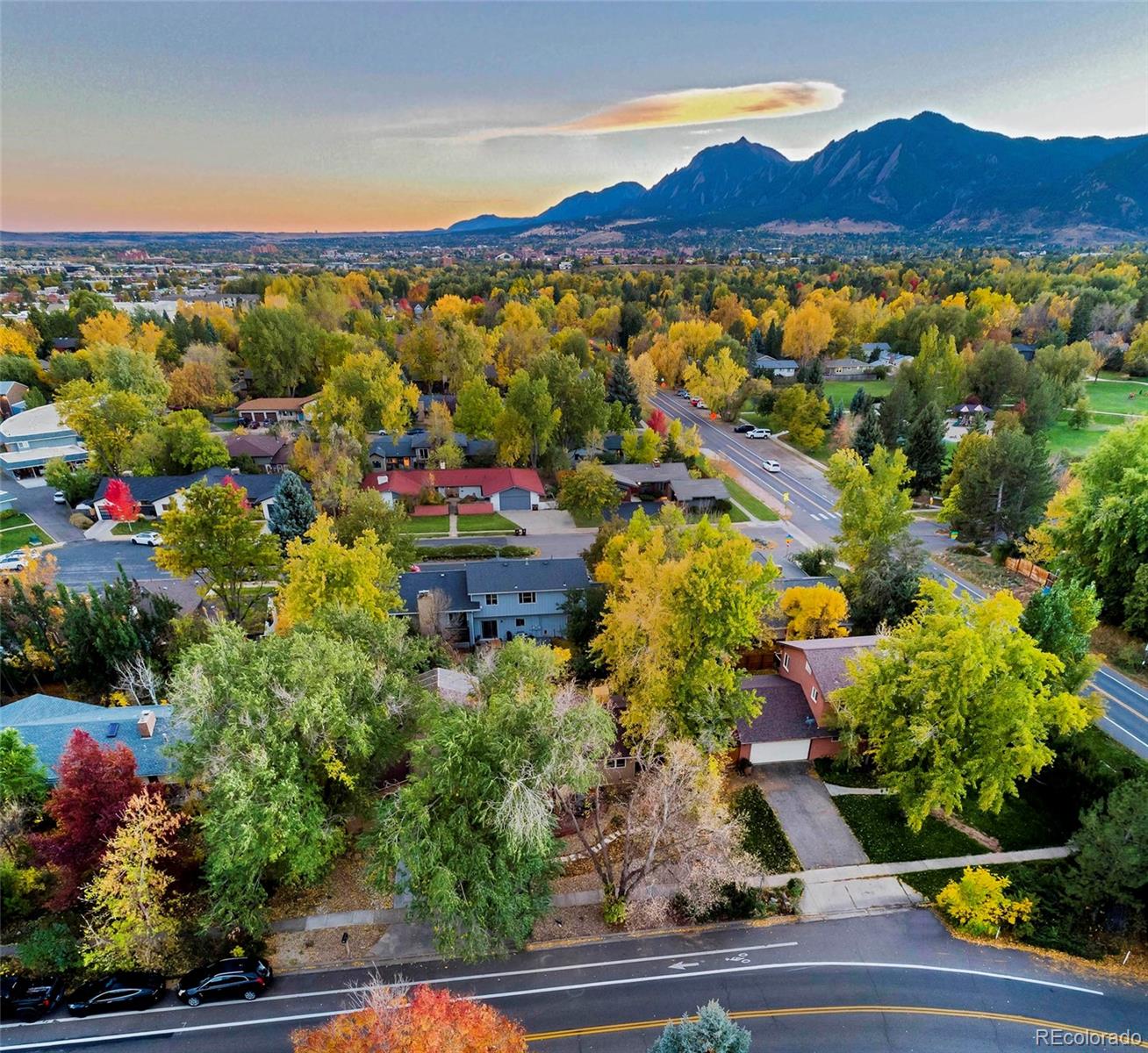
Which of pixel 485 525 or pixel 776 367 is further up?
pixel 776 367

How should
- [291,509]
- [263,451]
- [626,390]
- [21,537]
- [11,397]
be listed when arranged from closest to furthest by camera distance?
1. [291,509]
2. [21,537]
3. [263,451]
4. [626,390]
5. [11,397]

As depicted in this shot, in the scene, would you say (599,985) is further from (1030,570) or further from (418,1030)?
(1030,570)

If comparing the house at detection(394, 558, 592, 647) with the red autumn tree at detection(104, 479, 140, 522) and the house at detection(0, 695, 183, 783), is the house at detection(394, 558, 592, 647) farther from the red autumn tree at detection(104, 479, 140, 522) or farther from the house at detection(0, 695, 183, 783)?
the red autumn tree at detection(104, 479, 140, 522)

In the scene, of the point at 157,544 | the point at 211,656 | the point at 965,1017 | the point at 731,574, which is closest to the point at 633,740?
the point at 731,574

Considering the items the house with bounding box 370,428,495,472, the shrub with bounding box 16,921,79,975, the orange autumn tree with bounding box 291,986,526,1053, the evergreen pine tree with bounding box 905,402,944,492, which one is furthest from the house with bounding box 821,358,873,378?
the shrub with bounding box 16,921,79,975

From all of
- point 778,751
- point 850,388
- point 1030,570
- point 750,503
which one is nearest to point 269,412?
point 750,503

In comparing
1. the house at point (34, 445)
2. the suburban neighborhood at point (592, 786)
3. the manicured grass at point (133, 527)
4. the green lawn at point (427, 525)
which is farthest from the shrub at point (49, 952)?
the house at point (34, 445)
